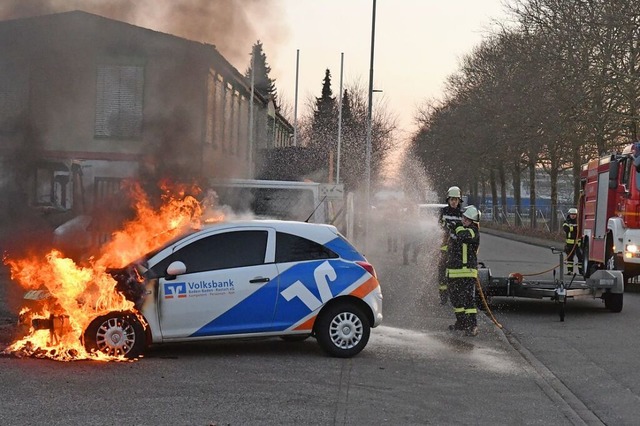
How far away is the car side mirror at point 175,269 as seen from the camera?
9.05m

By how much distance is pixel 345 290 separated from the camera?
9.47 metres

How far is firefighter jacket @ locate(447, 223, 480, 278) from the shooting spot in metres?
11.5

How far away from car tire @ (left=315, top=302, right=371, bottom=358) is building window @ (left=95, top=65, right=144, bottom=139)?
4.69 meters

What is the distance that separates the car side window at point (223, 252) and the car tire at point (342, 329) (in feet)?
2.94

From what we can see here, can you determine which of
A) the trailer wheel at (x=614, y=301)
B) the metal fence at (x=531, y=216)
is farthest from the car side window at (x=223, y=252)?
the metal fence at (x=531, y=216)

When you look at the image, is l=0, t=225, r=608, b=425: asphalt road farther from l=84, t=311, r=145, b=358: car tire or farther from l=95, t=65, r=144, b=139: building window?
l=95, t=65, r=144, b=139: building window

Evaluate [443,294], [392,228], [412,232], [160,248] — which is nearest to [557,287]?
[443,294]

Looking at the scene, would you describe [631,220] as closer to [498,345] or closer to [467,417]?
[498,345]

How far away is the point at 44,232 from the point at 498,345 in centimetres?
606

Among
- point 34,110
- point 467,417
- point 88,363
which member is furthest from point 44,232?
point 467,417

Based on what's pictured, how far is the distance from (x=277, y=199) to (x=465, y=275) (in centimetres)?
439

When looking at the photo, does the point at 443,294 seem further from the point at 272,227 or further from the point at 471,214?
the point at 272,227

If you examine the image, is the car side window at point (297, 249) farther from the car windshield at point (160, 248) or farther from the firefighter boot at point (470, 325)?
the firefighter boot at point (470, 325)

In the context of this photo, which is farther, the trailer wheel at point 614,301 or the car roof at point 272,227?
the trailer wheel at point 614,301
